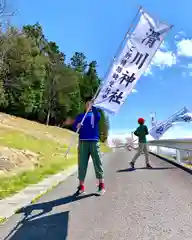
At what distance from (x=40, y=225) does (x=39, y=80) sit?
56.4 meters

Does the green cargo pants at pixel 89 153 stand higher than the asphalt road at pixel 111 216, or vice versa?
the green cargo pants at pixel 89 153

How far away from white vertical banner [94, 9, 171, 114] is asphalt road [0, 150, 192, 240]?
1954 mm

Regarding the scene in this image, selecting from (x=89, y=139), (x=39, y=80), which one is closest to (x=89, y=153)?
(x=89, y=139)

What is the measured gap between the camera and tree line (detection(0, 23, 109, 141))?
5059 centimetres

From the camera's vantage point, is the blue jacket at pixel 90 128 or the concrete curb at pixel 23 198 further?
the blue jacket at pixel 90 128

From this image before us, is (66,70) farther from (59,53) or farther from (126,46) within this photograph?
(126,46)

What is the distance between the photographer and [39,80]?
198ft

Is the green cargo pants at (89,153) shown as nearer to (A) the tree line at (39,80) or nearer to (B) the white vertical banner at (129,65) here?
(B) the white vertical banner at (129,65)

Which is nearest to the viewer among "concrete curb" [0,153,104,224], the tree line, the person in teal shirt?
"concrete curb" [0,153,104,224]

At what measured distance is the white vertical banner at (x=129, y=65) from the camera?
743 centimetres

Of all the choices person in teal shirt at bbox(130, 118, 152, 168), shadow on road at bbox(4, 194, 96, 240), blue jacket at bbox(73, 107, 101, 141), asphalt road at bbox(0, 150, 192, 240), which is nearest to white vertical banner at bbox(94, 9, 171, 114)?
blue jacket at bbox(73, 107, 101, 141)

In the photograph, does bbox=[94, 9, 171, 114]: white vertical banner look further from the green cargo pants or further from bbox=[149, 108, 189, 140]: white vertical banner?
bbox=[149, 108, 189, 140]: white vertical banner

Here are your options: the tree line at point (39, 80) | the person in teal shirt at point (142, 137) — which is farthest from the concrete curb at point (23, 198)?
the tree line at point (39, 80)

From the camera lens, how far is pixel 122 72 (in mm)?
7465
